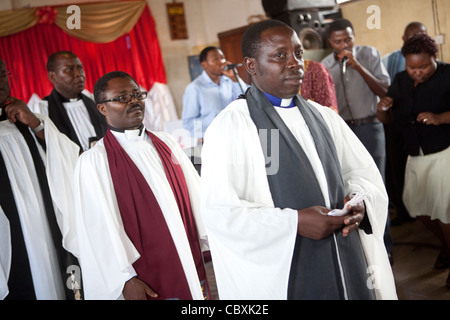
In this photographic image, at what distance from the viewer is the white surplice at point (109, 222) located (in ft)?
6.36

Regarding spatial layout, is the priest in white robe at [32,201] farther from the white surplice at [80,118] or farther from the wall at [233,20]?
the wall at [233,20]

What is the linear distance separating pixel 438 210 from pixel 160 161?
2.04 meters

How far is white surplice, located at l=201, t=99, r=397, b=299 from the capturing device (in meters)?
1.49

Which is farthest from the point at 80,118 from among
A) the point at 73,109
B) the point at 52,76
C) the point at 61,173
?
the point at 61,173

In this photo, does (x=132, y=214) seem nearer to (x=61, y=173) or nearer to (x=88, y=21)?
(x=61, y=173)

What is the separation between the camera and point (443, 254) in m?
3.22

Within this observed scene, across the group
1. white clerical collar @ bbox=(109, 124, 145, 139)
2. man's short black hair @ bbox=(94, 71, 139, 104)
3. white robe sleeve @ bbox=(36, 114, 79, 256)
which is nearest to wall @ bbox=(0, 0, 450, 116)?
man's short black hair @ bbox=(94, 71, 139, 104)

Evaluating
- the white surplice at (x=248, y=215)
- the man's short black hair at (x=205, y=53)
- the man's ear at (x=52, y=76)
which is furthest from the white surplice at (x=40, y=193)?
the man's short black hair at (x=205, y=53)

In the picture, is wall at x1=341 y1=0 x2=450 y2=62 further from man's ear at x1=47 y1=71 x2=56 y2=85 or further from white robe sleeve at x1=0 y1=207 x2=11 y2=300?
white robe sleeve at x1=0 y1=207 x2=11 y2=300

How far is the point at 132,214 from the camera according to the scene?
2018mm

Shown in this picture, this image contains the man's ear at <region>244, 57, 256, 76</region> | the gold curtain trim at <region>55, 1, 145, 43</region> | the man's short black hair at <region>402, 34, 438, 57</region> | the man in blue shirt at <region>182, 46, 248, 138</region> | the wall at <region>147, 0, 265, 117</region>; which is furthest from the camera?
the wall at <region>147, 0, 265, 117</region>

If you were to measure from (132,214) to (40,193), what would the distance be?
0.86 metres

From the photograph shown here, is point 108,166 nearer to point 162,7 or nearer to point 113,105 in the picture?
point 113,105

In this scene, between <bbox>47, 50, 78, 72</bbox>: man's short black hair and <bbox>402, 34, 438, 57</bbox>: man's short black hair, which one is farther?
<bbox>402, 34, 438, 57</bbox>: man's short black hair
